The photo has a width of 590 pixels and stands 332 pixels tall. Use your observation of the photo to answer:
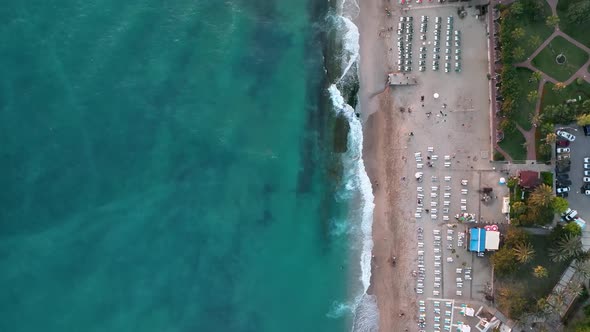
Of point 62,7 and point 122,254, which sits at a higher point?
point 62,7

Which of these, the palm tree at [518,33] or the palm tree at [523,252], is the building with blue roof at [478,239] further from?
the palm tree at [518,33]

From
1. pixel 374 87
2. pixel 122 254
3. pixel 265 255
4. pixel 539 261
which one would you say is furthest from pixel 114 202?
pixel 539 261

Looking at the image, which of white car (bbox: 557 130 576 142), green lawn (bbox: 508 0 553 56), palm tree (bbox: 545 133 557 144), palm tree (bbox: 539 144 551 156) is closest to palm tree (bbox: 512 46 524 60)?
green lawn (bbox: 508 0 553 56)

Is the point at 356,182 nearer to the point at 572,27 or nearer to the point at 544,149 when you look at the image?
the point at 544,149

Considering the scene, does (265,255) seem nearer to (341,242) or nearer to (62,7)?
(341,242)

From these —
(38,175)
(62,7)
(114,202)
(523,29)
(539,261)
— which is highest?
(62,7)

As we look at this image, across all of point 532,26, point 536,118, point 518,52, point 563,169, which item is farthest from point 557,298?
point 532,26
